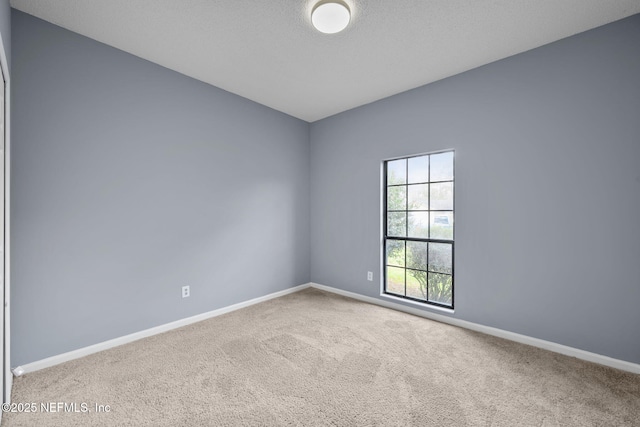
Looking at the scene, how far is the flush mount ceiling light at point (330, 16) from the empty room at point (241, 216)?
0.02m

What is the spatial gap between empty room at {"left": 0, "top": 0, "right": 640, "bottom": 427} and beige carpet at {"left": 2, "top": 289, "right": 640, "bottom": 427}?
2 centimetres

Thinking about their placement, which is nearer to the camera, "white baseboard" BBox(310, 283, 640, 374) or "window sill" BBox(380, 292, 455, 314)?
"white baseboard" BBox(310, 283, 640, 374)

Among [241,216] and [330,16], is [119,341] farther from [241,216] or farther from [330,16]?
[330,16]

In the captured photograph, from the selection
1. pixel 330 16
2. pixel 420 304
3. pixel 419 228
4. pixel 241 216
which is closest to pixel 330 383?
pixel 420 304

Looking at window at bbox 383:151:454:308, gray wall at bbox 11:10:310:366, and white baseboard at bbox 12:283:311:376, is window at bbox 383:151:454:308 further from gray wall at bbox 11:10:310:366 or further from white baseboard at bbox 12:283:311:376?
white baseboard at bbox 12:283:311:376

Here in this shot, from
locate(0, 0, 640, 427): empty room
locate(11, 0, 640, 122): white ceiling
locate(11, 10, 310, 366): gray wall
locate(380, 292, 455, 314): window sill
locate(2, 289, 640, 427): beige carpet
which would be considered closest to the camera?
locate(2, 289, 640, 427): beige carpet

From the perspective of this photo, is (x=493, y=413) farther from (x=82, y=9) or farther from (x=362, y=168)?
(x=82, y=9)

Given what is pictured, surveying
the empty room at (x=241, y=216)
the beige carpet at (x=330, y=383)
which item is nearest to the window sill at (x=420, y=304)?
the empty room at (x=241, y=216)

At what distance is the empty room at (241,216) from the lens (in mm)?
1859

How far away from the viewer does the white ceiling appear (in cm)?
199

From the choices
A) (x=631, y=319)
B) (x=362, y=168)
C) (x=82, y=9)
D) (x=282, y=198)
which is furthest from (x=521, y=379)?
(x=82, y=9)

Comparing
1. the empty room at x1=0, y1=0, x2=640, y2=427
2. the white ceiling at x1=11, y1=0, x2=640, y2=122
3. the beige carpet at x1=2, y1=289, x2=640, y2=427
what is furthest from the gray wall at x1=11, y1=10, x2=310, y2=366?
the beige carpet at x1=2, y1=289, x2=640, y2=427

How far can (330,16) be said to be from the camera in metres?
1.98

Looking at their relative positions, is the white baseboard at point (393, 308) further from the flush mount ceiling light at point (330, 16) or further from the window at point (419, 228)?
the flush mount ceiling light at point (330, 16)
